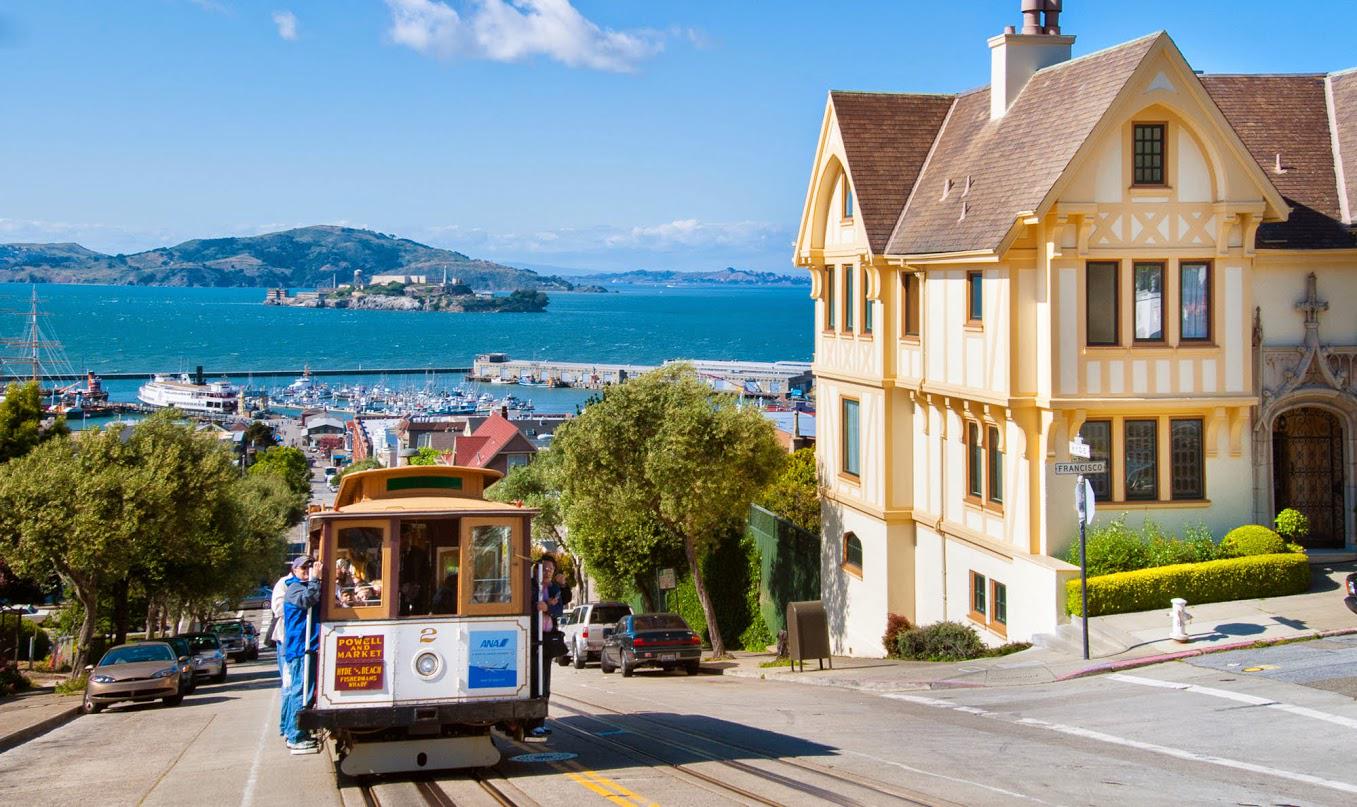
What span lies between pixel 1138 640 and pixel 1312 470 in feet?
21.8

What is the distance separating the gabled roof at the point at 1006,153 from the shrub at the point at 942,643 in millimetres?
7235

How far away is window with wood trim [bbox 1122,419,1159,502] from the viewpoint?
83.1ft

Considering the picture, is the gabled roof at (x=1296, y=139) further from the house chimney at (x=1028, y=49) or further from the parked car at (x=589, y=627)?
the parked car at (x=589, y=627)

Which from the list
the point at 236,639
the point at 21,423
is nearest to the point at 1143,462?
the point at 236,639

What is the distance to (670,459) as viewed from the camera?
35000 mm

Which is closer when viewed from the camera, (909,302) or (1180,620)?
(1180,620)

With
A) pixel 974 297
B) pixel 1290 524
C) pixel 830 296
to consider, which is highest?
pixel 830 296

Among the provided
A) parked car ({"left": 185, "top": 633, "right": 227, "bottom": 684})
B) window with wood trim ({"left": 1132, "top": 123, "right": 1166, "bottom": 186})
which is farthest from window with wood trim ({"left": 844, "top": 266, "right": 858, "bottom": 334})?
parked car ({"left": 185, "top": 633, "right": 227, "bottom": 684})

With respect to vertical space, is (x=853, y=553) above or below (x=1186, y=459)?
below

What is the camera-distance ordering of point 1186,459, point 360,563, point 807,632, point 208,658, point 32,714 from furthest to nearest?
point 208,658, point 807,632, point 1186,459, point 32,714, point 360,563

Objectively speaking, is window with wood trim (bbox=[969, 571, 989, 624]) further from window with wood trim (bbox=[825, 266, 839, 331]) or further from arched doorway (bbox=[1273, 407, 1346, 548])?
window with wood trim (bbox=[825, 266, 839, 331])

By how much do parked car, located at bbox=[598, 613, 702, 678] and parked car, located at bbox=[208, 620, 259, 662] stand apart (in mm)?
19038

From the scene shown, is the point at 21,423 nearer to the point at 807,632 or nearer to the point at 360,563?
the point at 807,632

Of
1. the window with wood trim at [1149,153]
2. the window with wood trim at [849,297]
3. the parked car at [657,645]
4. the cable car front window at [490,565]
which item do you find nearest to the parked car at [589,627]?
the parked car at [657,645]
